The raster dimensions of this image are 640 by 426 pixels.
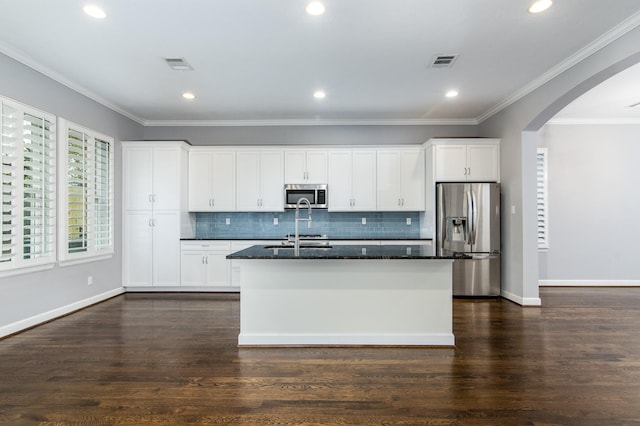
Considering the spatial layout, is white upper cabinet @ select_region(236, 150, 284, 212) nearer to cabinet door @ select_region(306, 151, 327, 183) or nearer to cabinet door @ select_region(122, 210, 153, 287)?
cabinet door @ select_region(306, 151, 327, 183)

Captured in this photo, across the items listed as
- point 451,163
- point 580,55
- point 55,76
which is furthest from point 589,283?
point 55,76

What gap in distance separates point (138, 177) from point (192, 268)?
5.53 ft

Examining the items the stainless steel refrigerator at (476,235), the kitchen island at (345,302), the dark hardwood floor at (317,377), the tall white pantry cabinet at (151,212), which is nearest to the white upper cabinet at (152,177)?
the tall white pantry cabinet at (151,212)

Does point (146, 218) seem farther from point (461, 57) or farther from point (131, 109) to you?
point (461, 57)

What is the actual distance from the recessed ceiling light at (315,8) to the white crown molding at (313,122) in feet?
9.97

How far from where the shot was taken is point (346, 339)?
3.04 meters

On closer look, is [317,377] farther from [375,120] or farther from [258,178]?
[375,120]

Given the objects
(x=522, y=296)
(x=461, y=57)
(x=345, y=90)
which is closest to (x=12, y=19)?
(x=345, y=90)

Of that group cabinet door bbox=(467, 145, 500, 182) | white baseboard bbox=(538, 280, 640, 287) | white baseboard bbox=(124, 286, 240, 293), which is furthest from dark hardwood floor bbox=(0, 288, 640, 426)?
cabinet door bbox=(467, 145, 500, 182)

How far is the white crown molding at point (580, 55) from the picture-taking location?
9.34 feet

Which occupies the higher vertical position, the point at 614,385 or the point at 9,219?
the point at 9,219

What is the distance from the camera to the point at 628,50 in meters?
2.92

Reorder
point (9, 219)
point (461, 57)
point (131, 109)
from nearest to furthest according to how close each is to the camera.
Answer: point (9, 219) → point (461, 57) → point (131, 109)

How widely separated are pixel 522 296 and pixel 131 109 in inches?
251
